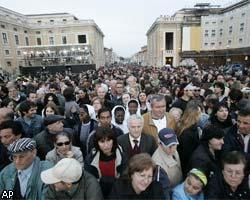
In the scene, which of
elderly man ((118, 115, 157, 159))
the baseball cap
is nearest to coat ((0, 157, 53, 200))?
the baseball cap

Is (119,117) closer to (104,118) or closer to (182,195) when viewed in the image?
(104,118)

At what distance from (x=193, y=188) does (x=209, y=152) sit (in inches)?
25.6

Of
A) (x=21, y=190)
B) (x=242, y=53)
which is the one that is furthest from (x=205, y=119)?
(x=242, y=53)

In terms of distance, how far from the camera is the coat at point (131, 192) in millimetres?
2328

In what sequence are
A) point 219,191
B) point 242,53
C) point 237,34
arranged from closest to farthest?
point 219,191, point 242,53, point 237,34

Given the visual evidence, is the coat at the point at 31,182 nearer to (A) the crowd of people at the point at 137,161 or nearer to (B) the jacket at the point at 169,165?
(A) the crowd of people at the point at 137,161

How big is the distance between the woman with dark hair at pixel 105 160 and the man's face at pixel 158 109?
50.2 inches

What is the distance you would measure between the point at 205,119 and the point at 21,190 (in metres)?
3.03

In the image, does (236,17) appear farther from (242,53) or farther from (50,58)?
(50,58)

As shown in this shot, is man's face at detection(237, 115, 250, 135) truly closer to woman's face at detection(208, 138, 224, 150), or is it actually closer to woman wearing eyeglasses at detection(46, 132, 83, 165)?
woman's face at detection(208, 138, 224, 150)

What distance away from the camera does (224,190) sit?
255 centimetres

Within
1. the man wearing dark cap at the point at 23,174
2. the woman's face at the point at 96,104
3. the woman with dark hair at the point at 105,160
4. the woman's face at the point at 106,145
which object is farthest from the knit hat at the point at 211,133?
the woman's face at the point at 96,104

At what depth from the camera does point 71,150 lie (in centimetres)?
324

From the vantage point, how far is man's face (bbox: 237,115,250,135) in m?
3.39
